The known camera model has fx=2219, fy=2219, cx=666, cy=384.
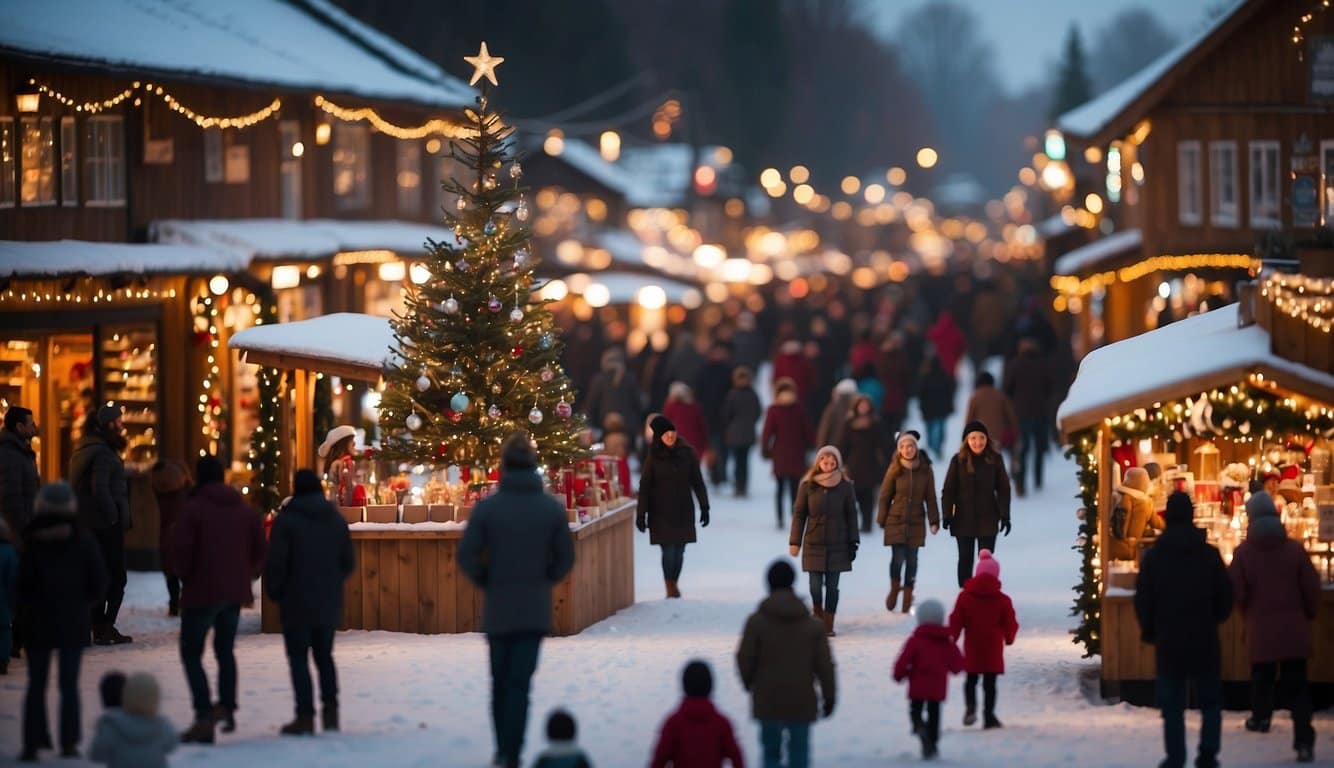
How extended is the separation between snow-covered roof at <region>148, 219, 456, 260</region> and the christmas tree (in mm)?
3870

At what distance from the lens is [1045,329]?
30469 mm

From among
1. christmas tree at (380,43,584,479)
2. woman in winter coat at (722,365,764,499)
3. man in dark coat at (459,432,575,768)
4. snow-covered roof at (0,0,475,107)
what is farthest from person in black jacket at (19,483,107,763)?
woman in winter coat at (722,365,764,499)

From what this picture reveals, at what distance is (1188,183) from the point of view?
32969 mm

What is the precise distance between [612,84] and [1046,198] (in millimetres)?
17239

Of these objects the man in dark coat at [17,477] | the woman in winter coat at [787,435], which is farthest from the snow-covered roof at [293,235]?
the man in dark coat at [17,477]

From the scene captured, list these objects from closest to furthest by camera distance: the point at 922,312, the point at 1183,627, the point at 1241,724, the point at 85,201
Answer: the point at 1183,627, the point at 1241,724, the point at 85,201, the point at 922,312

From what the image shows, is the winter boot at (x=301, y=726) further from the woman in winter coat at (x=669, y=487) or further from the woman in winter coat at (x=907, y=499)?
the woman in winter coat at (x=907, y=499)

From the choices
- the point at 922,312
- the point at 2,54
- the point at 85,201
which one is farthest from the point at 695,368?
the point at 922,312

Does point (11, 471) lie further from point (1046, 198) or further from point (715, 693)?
point (1046, 198)

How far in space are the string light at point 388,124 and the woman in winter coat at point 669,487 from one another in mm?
11526

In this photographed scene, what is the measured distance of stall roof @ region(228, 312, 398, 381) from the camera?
17500mm

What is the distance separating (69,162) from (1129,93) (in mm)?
16936

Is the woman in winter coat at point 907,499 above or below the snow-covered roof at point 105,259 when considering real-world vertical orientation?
below

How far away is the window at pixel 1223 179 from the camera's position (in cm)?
3238
